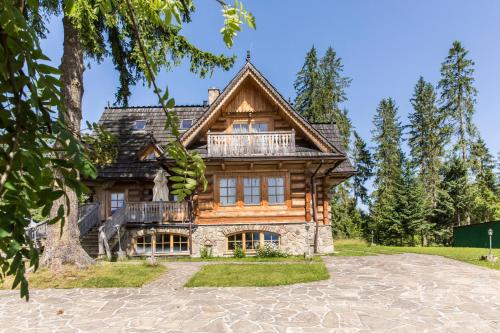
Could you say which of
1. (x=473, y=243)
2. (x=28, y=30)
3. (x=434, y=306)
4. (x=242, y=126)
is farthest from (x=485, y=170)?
(x=28, y=30)

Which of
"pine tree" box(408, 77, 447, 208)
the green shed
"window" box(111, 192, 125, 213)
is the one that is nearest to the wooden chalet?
"window" box(111, 192, 125, 213)

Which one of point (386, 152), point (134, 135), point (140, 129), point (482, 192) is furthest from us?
point (386, 152)

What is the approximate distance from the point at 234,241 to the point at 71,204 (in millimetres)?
8217

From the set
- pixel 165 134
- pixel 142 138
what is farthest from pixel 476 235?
pixel 142 138

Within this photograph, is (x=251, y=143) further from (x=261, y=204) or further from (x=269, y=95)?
(x=261, y=204)

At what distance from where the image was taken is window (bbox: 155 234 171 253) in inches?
674

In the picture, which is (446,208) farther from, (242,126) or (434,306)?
(434,306)

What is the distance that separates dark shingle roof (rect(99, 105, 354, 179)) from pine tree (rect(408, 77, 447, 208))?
25.3 metres

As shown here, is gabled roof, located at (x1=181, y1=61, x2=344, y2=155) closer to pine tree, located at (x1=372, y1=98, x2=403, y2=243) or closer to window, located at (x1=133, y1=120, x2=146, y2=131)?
window, located at (x1=133, y1=120, x2=146, y2=131)

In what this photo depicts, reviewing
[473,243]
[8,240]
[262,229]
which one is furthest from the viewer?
[473,243]

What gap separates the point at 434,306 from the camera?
290 inches

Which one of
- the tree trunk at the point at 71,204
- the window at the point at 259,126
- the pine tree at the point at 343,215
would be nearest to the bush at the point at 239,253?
the window at the point at 259,126

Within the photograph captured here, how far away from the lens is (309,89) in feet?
144

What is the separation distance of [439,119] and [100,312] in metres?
41.5
